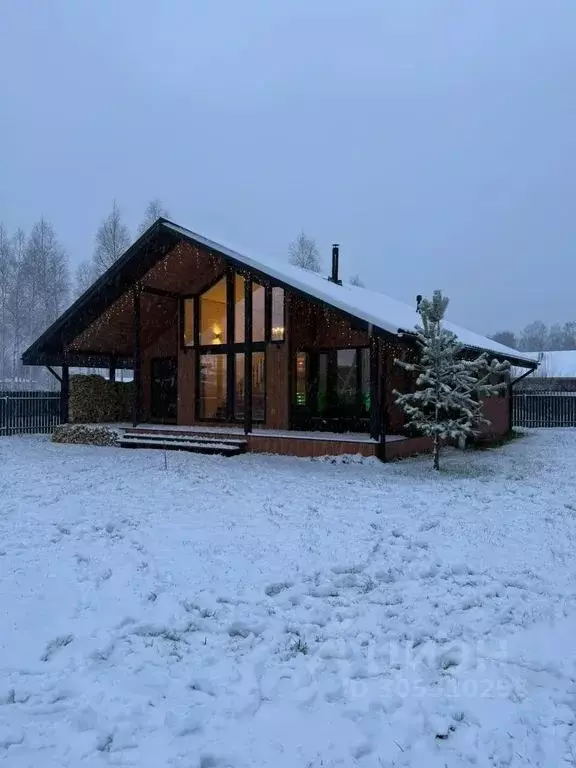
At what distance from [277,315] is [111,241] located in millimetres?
21685

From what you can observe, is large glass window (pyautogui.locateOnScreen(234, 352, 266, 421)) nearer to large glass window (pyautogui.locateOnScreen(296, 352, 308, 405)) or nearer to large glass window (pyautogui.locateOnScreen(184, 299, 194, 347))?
large glass window (pyautogui.locateOnScreen(296, 352, 308, 405))

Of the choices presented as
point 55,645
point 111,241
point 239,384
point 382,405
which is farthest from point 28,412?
point 111,241

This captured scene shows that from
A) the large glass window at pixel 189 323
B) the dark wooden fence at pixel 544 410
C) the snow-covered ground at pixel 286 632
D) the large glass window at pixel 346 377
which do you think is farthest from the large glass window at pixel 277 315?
the dark wooden fence at pixel 544 410

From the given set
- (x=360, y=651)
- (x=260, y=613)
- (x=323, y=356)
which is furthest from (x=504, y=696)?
(x=323, y=356)

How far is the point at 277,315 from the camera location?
14.7 metres

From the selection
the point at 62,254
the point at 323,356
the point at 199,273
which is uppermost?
the point at 62,254

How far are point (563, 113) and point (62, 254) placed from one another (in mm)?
152499

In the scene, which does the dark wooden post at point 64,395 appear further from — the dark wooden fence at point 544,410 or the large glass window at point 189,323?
the dark wooden fence at point 544,410

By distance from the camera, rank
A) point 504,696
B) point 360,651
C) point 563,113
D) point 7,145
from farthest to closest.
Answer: point 7,145
point 563,113
point 360,651
point 504,696

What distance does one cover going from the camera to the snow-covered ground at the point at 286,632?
2941 millimetres

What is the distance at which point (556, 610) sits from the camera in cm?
441

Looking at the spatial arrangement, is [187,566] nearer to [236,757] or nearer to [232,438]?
[236,757]

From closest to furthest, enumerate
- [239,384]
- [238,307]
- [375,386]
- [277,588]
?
[277,588] → [375,386] → [239,384] → [238,307]

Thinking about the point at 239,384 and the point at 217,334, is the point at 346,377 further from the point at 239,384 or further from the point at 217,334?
the point at 217,334
